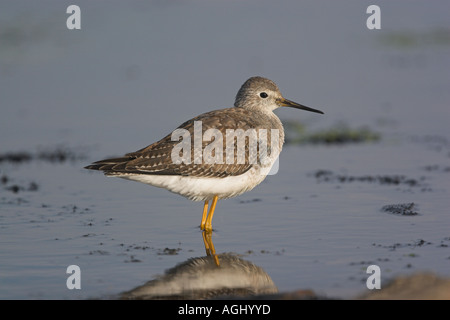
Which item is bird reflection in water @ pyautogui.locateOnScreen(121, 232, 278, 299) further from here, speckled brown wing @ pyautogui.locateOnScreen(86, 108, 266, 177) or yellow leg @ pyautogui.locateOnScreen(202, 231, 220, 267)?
speckled brown wing @ pyautogui.locateOnScreen(86, 108, 266, 177)

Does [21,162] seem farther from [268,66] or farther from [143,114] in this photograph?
[268,66]

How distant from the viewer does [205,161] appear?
9133mm

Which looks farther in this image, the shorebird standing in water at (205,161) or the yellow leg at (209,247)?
the shorebird standing in water at (205,161)

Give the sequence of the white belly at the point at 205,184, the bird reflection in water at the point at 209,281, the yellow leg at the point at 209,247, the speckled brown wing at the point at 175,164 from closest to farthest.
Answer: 1. the bird reflection in water at the point at 209,281
2. the yellow leg at the point at 209,247
3. the speckled brown wing at the point at 175,164
4. the white belly at the point at 205,184

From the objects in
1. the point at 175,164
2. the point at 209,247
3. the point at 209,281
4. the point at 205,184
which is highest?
the point at 175,164

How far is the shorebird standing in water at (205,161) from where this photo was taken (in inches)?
353

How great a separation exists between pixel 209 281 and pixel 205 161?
6.93ft

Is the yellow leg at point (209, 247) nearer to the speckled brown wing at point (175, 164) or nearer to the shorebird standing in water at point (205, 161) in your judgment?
the shorebird standing in water at point (205, 161)

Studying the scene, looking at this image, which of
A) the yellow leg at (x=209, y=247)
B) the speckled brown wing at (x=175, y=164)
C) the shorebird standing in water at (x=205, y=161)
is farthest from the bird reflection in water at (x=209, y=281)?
the speckled brown wing at (x=175, y=164)

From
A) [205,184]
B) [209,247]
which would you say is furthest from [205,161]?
[209,247]

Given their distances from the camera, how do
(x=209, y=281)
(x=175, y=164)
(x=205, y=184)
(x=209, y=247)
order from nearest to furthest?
(x=209, y=281) < (x=209, y=247) < (x=175, y=164) < (x=205, y=184)

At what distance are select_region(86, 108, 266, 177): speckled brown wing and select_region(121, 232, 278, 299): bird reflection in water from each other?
136 centimetres

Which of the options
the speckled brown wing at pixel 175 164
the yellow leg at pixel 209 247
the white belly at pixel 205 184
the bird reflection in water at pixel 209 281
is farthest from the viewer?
the white belly at pixel 205 184

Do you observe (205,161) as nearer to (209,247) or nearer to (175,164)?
(175,164)
